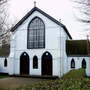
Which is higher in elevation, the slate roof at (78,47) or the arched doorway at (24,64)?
the slate roof at (78,47)

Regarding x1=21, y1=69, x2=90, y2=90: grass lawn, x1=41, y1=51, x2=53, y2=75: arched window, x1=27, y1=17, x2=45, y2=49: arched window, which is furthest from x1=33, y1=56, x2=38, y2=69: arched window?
x1=21, y1=69, x2=90, y2=90: grass lawn

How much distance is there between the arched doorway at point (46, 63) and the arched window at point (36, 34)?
5.26 ft

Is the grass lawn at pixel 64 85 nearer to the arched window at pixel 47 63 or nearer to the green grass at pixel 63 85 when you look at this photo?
the green grass at pixel 63 85

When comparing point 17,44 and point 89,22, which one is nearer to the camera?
point 89,22

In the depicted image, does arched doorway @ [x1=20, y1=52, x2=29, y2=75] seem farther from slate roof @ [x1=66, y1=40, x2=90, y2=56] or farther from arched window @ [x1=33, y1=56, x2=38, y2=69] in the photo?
slate roof @ [x1=66, y1=40, x2=90, y2=56]

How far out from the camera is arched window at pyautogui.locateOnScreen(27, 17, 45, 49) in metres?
38.8

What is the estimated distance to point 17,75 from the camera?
1535 inches

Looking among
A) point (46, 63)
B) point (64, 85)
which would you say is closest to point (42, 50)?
point (46, 63)

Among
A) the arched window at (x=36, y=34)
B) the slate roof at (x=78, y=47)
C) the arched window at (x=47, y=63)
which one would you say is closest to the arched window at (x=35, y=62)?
the arched window at (x=47, y=63)

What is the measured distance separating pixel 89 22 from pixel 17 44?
22430 millimetres

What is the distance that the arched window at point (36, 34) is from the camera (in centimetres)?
3878

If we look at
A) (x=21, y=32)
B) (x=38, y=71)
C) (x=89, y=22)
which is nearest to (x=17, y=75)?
(x=38, y=71)

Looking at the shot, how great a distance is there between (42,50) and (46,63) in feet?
6.98

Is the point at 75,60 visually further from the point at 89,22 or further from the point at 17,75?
the point at 89,22
